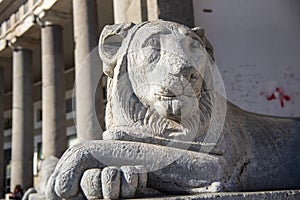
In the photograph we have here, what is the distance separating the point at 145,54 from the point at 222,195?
0.88 metres

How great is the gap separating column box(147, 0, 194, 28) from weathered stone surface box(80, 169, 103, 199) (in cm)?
573

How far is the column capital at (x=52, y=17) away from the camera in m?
15.4

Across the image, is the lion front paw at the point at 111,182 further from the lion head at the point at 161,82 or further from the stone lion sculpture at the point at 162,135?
the lion head at the point at 161,82

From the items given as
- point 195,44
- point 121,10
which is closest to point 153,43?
point 195,44

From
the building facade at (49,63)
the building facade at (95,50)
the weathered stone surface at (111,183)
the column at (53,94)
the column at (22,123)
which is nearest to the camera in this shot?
the weathered stone surface at (111,183)

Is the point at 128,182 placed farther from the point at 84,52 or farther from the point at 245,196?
the point at 84,52

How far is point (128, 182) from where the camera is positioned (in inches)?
82.4

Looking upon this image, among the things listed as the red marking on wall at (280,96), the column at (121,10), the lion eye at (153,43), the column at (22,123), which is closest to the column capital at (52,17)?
the column at (22,123)

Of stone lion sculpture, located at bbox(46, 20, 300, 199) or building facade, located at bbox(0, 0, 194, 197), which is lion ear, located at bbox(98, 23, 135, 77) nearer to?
stone lion sculpture, located at bbox(46, 20, 300, 199)

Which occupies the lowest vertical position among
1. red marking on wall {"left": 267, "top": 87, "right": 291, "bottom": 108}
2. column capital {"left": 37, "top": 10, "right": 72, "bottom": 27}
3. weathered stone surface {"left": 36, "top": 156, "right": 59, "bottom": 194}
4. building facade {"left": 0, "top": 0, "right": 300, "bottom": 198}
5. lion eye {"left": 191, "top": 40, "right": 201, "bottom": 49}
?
weathered stone surface {"left": 36, "top": 156, "right": 59, "bottom": 194}

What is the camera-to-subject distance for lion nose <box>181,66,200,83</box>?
238 cm

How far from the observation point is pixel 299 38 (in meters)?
9.31

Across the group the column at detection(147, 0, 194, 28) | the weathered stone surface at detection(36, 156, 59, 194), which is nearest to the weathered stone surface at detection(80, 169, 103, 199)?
the column at detection(147, 0, 194, 28)

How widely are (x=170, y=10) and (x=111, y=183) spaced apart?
19.8 feet
